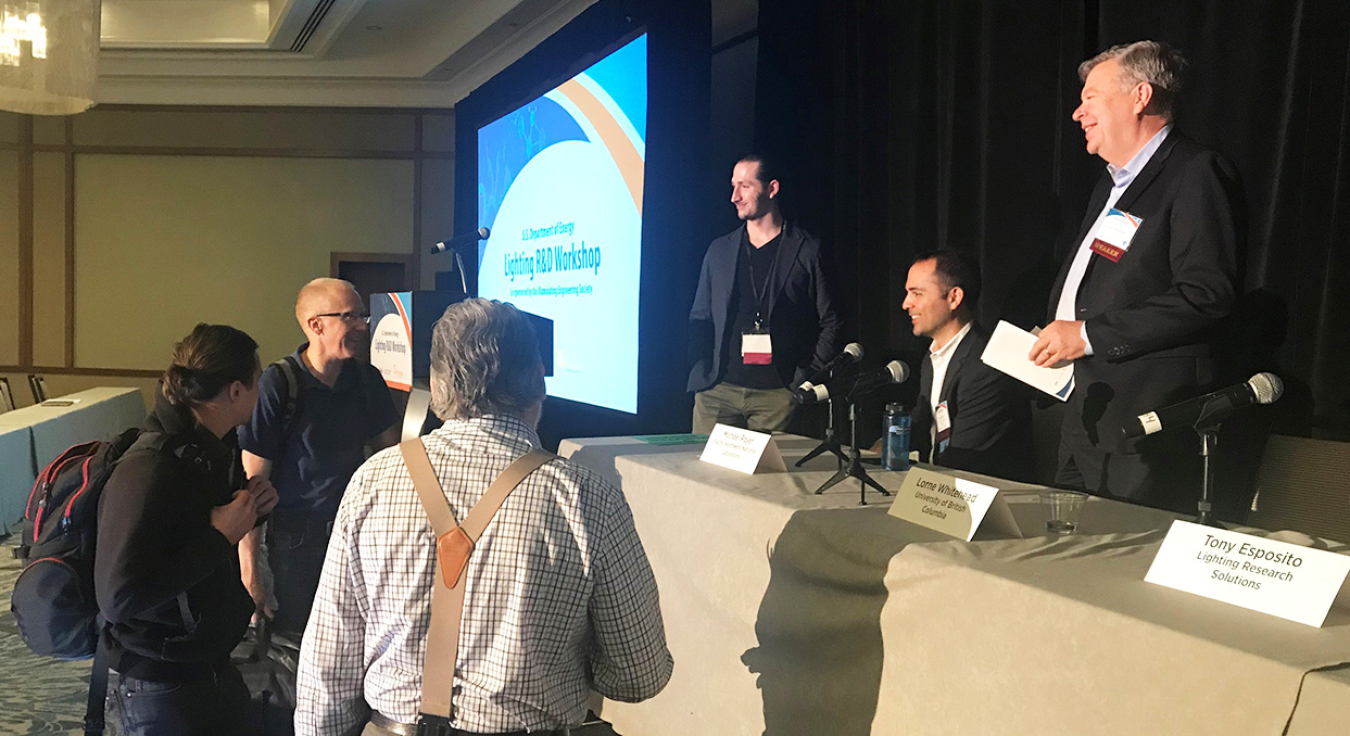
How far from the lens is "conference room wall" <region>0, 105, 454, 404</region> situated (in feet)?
26.7

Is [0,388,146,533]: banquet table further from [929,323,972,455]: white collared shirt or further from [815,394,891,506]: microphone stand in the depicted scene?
[815,394,891,506]: microphone stand

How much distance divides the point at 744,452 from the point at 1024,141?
163cm

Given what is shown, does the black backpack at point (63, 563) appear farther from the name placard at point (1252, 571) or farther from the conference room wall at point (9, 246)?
the conference room wall at point (9, 246)

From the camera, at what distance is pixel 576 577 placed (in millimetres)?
1325

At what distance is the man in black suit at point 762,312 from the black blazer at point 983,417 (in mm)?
749

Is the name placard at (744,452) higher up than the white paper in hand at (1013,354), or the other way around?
the white paper in hand at (1013,354)

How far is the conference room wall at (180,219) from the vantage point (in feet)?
26.7

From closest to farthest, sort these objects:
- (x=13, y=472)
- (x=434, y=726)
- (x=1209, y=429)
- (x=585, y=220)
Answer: (x=434, y=726)
(x=1209, y=429)
(x=585, y=220)
(x=13, y=472)

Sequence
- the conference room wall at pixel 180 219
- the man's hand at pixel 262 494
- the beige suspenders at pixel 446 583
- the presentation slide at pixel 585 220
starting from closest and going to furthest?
the beige suspenders at pixel 446 583, the man's hand at pixel 262 494, the presentation slide at pixel 585 220, the conference room wall at pixel 180 219

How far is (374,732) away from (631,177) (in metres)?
2.77

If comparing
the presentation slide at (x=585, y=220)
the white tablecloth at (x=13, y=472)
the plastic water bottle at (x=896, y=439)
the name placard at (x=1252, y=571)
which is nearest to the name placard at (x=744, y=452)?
the plastic water bottle at (x=896, y=439)

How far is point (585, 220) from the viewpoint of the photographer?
420cm

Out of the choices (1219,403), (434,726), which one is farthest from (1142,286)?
(434,726)

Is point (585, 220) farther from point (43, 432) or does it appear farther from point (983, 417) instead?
point (43, 432)
